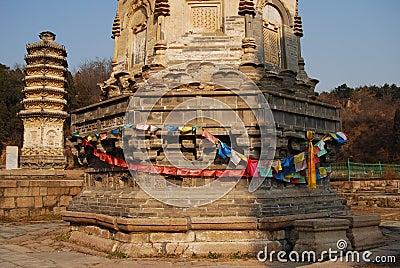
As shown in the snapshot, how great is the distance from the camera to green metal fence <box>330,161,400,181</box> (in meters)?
25.2

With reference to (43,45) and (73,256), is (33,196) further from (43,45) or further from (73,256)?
(43,45)

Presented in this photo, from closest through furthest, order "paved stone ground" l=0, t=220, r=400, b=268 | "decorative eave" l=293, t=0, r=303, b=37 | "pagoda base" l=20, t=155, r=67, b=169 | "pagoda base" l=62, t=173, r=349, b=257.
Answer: "paved stone ground" l=0, t=220, r=400, b=268 < "pagoda base" l=62, t=173, r=349, b=257 < "decorative eave" l=293, t=0, r=303, b=37 < "pagoda base" l=20, t=155, r=67, b=169

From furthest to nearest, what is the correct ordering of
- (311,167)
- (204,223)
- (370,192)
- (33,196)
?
(370,192) < (33,196) < (311,167) < (204,223)

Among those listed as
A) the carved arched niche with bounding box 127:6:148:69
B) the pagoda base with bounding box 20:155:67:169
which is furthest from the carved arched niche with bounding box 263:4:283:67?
the pagoda base with bounding box 20:155:67:169

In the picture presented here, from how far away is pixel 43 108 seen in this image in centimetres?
2870

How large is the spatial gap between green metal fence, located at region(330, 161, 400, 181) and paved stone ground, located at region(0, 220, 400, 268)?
12617 millimetres

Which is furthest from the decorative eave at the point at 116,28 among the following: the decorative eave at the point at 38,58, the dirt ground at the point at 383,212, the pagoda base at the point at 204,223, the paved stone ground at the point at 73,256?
the decorative eave at the point at 38,58

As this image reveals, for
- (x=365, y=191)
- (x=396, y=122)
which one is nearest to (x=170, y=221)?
(x=365, y=191)

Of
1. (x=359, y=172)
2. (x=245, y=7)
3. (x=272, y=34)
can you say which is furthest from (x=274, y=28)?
(x=359, y=172)

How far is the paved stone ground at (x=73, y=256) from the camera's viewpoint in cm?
820

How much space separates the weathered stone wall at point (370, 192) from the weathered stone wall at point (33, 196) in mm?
13399

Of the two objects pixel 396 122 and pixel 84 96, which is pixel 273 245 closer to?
pixel 396 122

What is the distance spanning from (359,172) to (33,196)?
1874 cm

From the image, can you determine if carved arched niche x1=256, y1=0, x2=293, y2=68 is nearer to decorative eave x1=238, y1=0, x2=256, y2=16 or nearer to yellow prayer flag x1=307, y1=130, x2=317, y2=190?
decorative eave x1=238, y1=0, x2=256, y2=16
